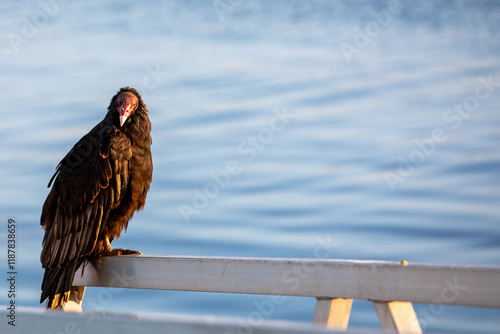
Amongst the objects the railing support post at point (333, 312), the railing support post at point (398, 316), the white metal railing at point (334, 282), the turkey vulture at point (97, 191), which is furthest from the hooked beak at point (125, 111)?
the railing support post at point (398, 316)

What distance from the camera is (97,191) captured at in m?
3.56

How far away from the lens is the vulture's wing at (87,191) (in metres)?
3.50

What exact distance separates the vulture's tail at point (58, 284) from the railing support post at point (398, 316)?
167cm

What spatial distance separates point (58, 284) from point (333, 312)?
5.24ft

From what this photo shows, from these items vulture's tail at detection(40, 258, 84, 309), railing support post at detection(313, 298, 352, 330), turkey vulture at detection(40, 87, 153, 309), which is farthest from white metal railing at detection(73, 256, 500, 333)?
turkey vulture at detection(40, 87, 153, 309)

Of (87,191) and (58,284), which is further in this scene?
(87,191)

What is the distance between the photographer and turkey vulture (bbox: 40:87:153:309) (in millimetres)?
3438

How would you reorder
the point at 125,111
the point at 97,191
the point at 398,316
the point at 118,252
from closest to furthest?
the point at 398,316, the point at 118,252, the point at 97,191, the point at 125,111

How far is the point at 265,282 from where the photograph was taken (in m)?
2.33

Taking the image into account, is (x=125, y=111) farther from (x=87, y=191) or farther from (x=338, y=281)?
(x=338, y=281)

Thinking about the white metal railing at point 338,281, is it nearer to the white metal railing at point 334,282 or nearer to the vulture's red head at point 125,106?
the white metal railing at point 334,282

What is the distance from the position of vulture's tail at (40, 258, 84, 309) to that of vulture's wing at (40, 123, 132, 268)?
121 millimetres

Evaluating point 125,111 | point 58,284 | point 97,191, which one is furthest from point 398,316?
point 125,111

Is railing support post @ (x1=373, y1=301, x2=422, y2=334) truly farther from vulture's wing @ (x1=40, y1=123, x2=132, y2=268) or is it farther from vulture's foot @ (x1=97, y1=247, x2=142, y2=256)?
vulture's wing @ (x1=40, y1=123, x2=132, y2=268)
